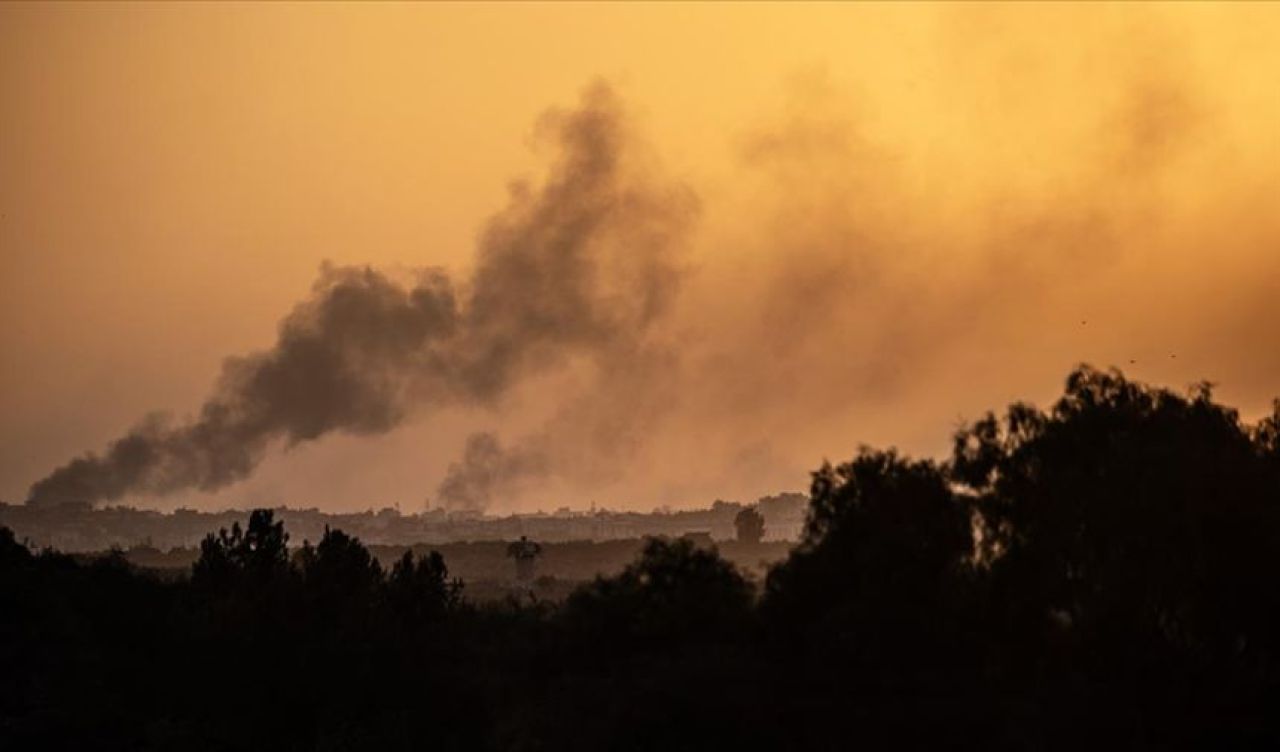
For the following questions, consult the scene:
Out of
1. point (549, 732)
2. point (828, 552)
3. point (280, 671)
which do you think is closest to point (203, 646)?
point (280, 671)

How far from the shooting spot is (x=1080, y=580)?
136 feet

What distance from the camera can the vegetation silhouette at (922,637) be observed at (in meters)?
39.2

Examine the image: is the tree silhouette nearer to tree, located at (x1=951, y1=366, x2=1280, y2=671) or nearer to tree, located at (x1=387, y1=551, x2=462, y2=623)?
tree, located at (x1=951, y1=366, x2=1280, y2=671)

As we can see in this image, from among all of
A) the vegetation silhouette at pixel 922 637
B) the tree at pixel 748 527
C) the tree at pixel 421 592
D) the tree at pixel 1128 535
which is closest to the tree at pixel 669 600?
the vegetation silhouette at pixel 922 637

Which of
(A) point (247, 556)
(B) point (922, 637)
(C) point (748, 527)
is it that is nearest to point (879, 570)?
(B) point (922, 637)

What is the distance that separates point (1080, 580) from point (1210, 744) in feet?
18.8

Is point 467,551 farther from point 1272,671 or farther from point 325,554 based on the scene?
point 1272,671

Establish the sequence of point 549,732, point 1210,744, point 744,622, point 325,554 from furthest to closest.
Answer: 1. point 325,554
2. point 744,622
3. point 549,732
4. point 1210,744

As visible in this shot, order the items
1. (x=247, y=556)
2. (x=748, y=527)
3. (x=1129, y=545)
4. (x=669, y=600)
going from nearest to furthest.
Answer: (x=1129, y=545)
(x=669, y=600)
(x=247, y=556)
(x=748, y=527)

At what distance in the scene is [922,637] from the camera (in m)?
41.3

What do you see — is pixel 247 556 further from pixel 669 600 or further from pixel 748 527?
pixel 748 527

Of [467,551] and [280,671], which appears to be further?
[467,551]

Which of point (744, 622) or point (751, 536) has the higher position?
point (751, 536)

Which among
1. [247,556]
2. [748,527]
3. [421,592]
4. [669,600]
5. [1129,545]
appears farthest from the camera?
[748,527]
